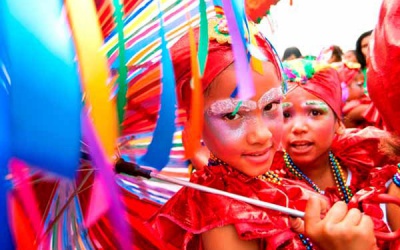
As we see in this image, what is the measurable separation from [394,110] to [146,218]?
1.89ft

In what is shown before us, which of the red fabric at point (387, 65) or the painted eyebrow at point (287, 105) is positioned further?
the painted eyebrow at point (287, 105)

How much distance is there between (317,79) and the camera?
186cm

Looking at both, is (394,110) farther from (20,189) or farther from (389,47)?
(20,189)

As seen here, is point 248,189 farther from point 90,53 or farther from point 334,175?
point 334,175

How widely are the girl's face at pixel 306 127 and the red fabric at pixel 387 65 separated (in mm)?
584

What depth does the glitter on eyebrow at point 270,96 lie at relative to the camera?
109 centimetres

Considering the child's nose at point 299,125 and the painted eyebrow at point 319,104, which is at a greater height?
the painted eyebrow at point 319,104

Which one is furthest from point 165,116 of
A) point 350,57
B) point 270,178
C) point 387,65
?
point 350,57

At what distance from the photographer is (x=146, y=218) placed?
1115 millimetres

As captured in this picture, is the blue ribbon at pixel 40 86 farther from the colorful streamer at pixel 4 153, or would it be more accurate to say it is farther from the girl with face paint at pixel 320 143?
the girl with face paint at pixel 320 143

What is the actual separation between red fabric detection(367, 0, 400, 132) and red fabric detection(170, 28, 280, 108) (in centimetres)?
21

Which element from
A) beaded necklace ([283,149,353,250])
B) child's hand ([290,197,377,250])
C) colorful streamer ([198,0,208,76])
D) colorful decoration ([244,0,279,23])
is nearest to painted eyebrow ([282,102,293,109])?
beaded necklace ([283,149,353,250])

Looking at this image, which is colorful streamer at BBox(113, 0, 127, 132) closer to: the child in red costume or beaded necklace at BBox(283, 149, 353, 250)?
the child in red costume

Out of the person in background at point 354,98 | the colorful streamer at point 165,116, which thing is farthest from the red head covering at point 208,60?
the person in background at point 354,98
